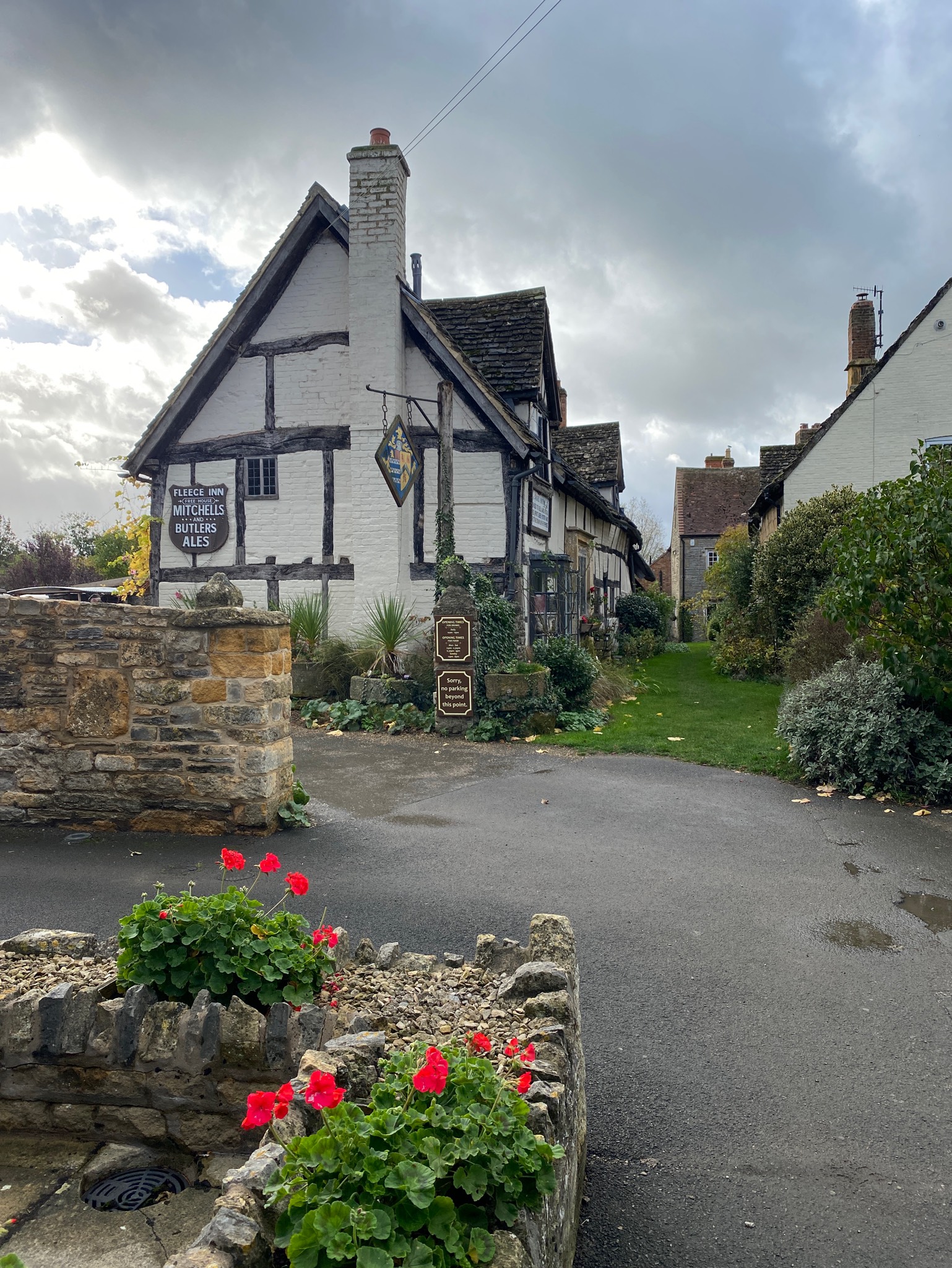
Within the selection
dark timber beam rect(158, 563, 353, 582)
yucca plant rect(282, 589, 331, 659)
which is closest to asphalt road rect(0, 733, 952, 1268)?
yucca plant rect(282, 589, 331, 659)

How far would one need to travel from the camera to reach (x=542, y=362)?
16344 mm

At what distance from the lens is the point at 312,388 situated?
15.2m

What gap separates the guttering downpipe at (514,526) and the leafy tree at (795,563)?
661 cm

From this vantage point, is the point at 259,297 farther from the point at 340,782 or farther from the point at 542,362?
the point at 340,782

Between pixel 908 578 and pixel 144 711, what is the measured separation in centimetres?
691

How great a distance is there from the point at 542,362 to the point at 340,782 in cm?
1047

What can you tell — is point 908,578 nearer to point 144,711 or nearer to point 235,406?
point 144,711

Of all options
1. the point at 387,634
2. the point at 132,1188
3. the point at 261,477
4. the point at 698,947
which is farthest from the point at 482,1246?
the point at 261,477

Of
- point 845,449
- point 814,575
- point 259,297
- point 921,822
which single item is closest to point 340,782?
point 921,822

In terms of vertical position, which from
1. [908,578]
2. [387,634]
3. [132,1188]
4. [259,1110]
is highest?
[908,578]

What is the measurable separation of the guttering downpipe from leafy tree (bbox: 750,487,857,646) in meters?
6.61

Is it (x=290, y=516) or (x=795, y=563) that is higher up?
(x=290, y=516)

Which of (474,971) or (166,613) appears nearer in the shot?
(474,971)

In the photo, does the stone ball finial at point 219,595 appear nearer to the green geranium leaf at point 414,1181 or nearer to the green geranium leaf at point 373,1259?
the green geranium leaf at point 414,1181
